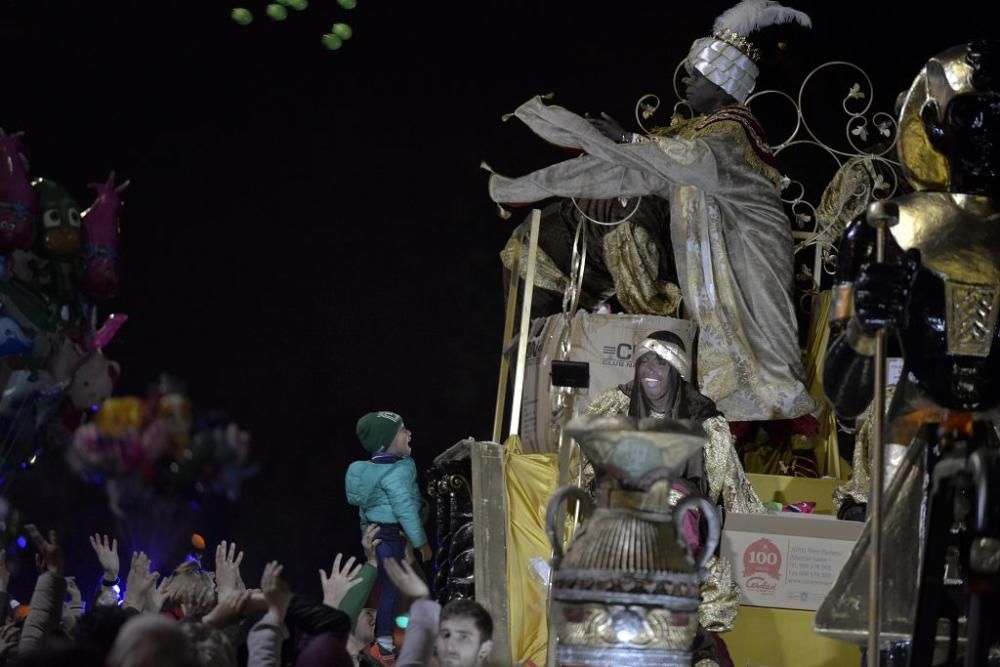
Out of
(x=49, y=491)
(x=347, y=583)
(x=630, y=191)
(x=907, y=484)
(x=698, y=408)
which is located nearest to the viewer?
(x=907, y=484)

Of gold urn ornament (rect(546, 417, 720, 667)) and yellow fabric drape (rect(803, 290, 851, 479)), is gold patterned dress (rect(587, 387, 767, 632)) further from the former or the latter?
gold urn ornament (rect(546, 417, 720, 667))

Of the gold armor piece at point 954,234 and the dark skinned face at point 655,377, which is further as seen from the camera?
the dark skinned face at point 655,377

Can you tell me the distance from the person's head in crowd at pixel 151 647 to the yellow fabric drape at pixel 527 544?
286 centimetres

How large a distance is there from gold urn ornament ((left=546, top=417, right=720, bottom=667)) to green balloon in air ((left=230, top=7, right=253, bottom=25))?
461 cm

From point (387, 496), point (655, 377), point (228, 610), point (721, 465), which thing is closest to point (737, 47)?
point (655, 377)

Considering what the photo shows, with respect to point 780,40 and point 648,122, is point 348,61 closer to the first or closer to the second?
point 648,122

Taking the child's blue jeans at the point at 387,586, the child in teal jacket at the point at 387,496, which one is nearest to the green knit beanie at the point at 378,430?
the child in teal jacket at the point at 387,496

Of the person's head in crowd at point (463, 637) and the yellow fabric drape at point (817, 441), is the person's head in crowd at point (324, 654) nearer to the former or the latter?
the person's head in crowd at point (463, 637)

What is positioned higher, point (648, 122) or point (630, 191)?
point (648, 122)

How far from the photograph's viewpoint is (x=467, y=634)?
159 inches

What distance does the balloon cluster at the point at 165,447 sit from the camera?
305 inches

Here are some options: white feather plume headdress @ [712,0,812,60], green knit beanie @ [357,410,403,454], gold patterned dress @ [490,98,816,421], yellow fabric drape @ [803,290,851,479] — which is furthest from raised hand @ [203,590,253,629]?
white feather plume headdress @ [712,0,812,60]

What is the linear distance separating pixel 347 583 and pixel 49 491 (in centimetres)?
345

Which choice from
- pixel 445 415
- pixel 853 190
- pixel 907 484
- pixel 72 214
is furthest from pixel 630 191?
pixel 907 484
